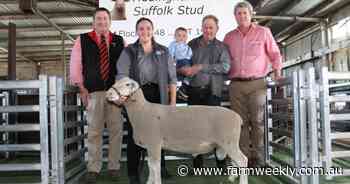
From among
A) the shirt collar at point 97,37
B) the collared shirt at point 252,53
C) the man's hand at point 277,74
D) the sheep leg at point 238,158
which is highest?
the shirt collar at point 97,37

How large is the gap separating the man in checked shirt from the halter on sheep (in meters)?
1.00

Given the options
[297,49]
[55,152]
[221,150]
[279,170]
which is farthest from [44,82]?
[297,49]

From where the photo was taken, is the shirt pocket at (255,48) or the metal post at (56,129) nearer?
the metal post at (56,129)

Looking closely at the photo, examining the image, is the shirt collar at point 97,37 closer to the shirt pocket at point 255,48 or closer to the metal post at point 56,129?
the metal post at point 56,129

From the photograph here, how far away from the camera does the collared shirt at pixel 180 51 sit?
18.5ft

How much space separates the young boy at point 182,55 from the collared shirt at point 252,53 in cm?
62

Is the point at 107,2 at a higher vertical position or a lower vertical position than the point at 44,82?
higher

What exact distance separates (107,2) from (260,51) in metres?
3.46

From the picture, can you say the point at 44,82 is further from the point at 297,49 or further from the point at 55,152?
the point at 297,49

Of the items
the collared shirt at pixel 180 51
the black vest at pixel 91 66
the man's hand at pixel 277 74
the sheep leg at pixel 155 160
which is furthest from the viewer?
the collared shirt at pixel 180 51

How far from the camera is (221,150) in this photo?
427 centimetres

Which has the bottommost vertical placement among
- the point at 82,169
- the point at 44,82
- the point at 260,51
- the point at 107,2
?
the point at 82,169

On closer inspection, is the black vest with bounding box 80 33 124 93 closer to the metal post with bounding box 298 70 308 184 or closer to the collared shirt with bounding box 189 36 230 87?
the collared shirt with bounding box 189 36 230 87

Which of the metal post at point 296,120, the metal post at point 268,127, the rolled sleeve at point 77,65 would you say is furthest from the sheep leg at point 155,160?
the metal post at point 268,127
